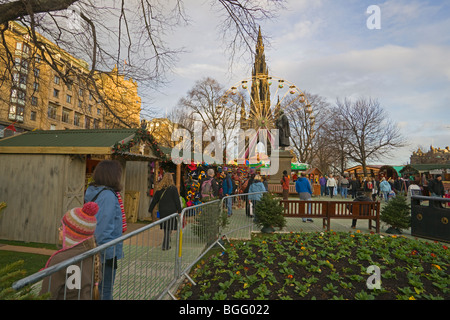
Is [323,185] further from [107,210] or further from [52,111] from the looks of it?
[52,111]

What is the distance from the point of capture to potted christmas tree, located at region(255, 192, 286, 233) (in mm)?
7320

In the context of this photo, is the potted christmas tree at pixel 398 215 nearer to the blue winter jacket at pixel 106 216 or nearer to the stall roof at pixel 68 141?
the blue winter jacket at pixel 106 216

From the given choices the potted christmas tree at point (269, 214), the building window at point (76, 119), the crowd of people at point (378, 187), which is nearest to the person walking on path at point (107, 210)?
the potted christmas tree at point (269, 214)

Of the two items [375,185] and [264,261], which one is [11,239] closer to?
[264,261]

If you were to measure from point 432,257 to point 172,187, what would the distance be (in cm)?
501

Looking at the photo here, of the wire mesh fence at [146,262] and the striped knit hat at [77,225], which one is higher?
the striped knit hat at [77,225]

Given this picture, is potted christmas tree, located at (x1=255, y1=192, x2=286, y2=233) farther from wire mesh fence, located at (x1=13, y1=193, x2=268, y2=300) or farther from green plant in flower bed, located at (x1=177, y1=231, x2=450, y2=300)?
green plant in flower bed, located at (x1=177, y1=231, x2=450, y2=300)

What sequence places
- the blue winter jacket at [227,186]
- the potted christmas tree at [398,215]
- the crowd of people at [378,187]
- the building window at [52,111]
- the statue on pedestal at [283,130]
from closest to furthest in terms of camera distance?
the potted christmas tree at [398,215] < the blue winter jacket at [227,186] < the crowd of people at [378,187] < the statue on pedestal at [283,130] < the building window at [52,111]

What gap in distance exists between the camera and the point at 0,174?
7.32 m

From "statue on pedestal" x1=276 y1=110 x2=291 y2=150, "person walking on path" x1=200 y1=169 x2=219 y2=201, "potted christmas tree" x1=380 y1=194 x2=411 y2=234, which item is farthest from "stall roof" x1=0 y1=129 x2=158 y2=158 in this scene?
"statue on pedestal" x1=276 y1=110 x2=291 y2=150

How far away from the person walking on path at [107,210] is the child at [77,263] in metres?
0.37

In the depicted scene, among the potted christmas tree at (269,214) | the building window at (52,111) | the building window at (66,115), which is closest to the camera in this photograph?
the potted christmas tree at (269,214)

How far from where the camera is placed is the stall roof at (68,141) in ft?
22.3

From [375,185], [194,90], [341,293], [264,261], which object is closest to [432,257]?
[341,293]
